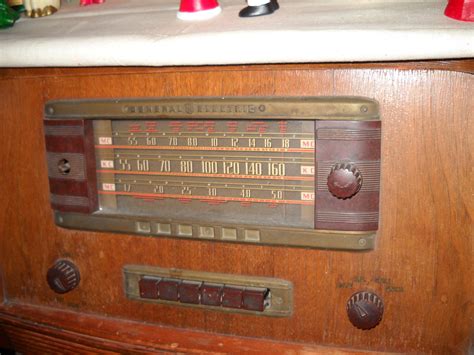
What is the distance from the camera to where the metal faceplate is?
865 millimetres

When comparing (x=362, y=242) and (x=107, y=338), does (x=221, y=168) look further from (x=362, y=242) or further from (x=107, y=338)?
(x=107, y=338)

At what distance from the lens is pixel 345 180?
0.85 m

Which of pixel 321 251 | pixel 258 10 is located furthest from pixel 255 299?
pixel 258 10

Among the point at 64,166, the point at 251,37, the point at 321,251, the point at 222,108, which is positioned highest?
the point at 251,37

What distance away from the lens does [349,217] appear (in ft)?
2.90

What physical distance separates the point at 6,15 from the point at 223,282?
0.73m

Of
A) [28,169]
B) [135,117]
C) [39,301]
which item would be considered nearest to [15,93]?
[28,169]

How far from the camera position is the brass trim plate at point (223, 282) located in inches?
37.6

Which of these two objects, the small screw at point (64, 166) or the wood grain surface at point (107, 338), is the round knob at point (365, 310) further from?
the small screw at point (64, 166)

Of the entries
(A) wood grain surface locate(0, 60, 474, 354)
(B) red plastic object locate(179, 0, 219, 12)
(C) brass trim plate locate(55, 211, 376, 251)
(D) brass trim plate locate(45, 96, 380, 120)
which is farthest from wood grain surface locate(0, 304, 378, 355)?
(B) red plastic object locate(179, 0, 219, 12)

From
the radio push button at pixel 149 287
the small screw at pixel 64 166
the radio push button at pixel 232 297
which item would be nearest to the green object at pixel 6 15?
the small screw at pixel 64 166

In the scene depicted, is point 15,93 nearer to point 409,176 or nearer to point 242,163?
point 242,163

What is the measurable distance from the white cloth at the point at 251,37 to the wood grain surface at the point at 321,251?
0.06 meters

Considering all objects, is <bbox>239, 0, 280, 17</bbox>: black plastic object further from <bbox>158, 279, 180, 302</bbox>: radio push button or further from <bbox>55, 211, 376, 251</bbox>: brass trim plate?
<bbox>158, 279, 180, 302</bbox>: radio push button
